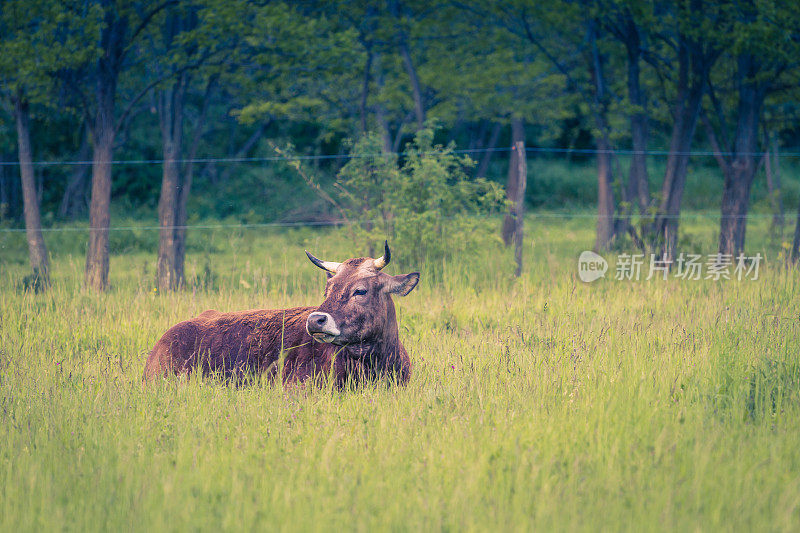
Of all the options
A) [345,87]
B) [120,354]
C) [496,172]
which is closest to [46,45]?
[120,354]

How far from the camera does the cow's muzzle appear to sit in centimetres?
555

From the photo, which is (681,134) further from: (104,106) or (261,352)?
(261,352)

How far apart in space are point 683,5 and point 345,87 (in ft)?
29.8

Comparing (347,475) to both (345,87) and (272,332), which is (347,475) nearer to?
(272,332)

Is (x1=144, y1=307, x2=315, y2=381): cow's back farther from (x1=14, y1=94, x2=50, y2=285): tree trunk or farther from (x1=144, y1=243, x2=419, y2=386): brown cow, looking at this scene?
(x1=14, y1=94, x2=50, y2=285): tree trunk

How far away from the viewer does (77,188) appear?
26766 millimetres

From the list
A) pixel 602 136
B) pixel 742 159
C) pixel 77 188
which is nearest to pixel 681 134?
pixel 742 159

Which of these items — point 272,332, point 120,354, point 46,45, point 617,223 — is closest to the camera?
point 272,332

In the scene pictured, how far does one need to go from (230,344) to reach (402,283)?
5.37ft

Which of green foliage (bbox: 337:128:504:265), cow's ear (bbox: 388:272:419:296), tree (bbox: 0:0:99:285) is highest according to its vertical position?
tree (bbox: 0:0:99:285)

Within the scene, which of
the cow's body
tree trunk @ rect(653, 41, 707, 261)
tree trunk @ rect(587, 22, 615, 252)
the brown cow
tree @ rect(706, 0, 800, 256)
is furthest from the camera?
tree trunk @ rect(587, 22, 615, 252)

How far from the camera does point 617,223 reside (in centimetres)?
1900

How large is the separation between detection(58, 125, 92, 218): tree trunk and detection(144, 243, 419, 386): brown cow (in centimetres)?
2014

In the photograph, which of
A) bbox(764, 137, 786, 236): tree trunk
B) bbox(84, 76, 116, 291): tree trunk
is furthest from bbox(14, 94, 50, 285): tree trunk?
bbox(764, 137, 786, 236): tree trunk
